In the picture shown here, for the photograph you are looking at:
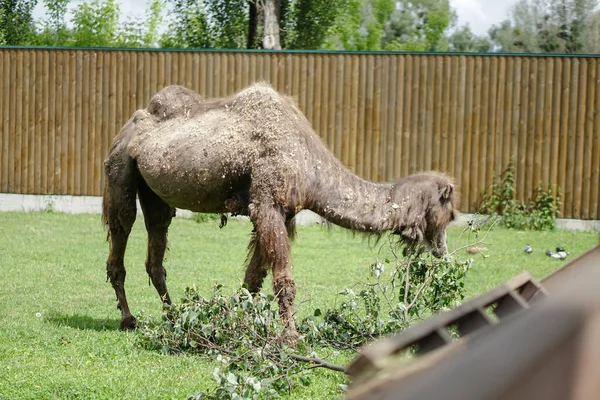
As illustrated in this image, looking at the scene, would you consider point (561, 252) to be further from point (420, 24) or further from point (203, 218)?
point (420, 24)

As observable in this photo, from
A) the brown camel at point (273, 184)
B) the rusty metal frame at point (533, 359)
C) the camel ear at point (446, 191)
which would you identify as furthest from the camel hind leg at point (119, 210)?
the rusty metal frame at point (533, 359)

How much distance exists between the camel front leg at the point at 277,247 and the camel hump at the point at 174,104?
1577mm

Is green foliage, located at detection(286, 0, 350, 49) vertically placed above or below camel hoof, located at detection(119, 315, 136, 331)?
above

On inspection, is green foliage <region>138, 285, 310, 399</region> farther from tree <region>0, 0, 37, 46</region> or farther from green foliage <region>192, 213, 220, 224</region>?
tree <region>0, 0, 37, 46</region>

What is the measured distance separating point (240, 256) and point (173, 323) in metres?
5.82

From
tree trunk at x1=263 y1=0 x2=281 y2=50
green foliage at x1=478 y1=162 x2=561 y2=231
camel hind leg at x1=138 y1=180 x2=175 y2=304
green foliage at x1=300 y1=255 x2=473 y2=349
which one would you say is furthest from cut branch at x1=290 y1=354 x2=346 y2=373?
tree trunk at x1=263 y1=0 x2=281 y2=50

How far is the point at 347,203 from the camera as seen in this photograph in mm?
7449

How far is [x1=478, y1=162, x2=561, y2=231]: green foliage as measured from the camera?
16.1 meters

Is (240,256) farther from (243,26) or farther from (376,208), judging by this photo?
(243,26)

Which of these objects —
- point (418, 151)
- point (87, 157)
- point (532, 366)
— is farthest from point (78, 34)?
point (532, 366)

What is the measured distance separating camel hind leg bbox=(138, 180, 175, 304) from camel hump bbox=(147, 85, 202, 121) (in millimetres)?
715

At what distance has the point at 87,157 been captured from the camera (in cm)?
1783

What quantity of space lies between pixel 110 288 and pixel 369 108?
320 inches

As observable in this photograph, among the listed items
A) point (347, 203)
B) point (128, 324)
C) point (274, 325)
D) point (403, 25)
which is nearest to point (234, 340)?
point (274, 325)
